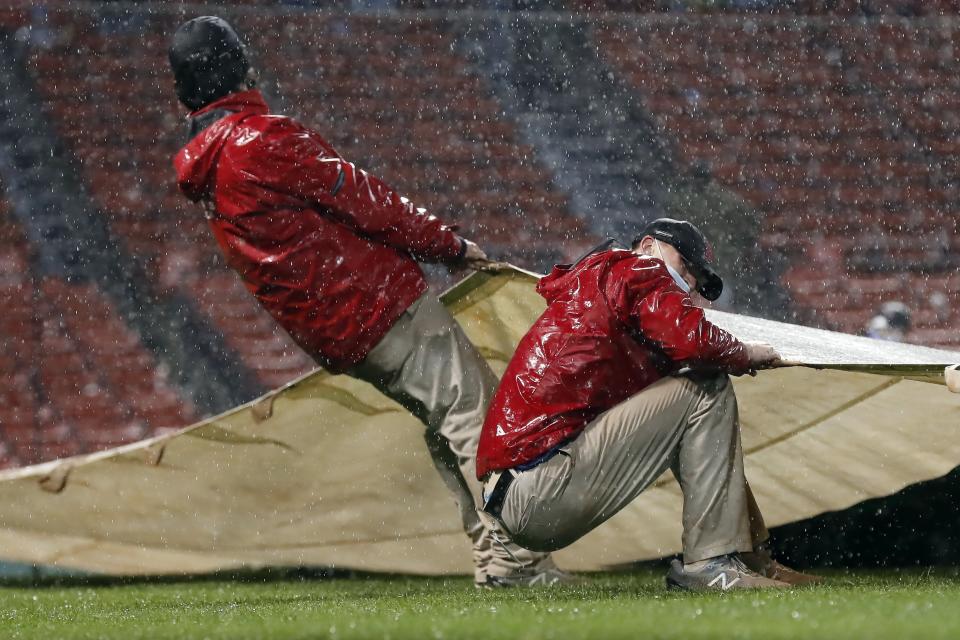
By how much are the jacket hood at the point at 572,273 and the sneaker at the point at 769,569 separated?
0.81m

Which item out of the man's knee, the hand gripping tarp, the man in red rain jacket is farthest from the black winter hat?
the man's knee

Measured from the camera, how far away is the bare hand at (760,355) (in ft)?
11.1

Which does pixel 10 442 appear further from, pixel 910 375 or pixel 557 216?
pixel 910 375

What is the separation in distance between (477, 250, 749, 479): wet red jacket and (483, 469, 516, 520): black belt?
0.03 meters

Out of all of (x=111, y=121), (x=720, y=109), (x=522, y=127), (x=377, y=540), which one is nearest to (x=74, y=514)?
Answer: (x=377, y=540)

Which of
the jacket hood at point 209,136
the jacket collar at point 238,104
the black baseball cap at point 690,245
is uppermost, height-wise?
the jacket collar at point 238,104

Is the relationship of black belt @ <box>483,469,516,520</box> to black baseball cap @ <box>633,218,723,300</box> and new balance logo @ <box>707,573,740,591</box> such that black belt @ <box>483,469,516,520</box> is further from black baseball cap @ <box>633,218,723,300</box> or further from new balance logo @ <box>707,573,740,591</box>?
black baseball cap @ <box>633,218,723,300</box>

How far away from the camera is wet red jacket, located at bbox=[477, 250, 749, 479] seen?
333 centimetres

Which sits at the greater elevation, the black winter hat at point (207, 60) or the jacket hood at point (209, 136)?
the black winter hat at point (207, 60)

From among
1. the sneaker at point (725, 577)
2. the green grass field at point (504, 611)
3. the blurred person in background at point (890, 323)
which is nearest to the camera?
the green grass field at point (504, 611)

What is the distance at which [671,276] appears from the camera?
138 inches

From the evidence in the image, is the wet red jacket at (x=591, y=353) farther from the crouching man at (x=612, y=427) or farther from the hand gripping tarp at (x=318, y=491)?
the hand gripping tarp at (x=318, y=491)

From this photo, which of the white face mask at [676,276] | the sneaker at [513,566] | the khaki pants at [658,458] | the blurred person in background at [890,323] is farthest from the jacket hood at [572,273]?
the blurred person in background at [890,323]

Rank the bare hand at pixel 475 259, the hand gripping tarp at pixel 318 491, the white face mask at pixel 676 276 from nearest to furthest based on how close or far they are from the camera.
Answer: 1. the white face mask at pixel 676 276
2. the bare hand at pixel 475 259
3. the hand gripping tarp at pixel 318 491
